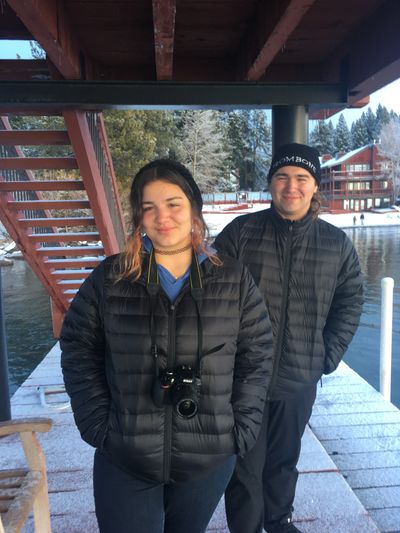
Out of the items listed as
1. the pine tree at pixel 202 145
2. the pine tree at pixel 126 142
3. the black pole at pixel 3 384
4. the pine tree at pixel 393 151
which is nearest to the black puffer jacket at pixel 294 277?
the black pole at pixel 3 384

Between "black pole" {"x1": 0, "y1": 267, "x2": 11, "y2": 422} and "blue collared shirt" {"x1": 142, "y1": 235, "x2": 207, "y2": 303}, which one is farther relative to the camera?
"black pole" {"x1": 0, "y1": 267, "x2": 11, "y2": 422}

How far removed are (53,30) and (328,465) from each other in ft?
10.0

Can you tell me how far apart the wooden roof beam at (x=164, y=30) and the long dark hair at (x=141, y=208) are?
76 cm

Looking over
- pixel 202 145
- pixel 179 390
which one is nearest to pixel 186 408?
pixel 179 390

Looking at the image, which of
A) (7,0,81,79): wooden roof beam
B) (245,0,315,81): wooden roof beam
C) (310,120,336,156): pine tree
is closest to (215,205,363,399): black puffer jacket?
(245,0,315,81): wooden roof beam

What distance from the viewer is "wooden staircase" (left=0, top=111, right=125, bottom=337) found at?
13.0 ft

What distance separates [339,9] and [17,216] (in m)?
3.95

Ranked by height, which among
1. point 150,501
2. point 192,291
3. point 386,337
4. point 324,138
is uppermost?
point 324,138

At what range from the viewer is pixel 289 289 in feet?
6.92

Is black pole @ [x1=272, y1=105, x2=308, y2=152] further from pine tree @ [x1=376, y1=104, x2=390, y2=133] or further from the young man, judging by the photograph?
pine tree @ [x1=376, y1=104, x2=390, y2=133]

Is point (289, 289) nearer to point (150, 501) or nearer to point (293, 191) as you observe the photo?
point (293, 191)

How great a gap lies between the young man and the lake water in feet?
14.7

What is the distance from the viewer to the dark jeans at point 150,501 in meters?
1.58

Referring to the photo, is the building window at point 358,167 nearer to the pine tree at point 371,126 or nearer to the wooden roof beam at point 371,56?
the pine tree at point 371,126
